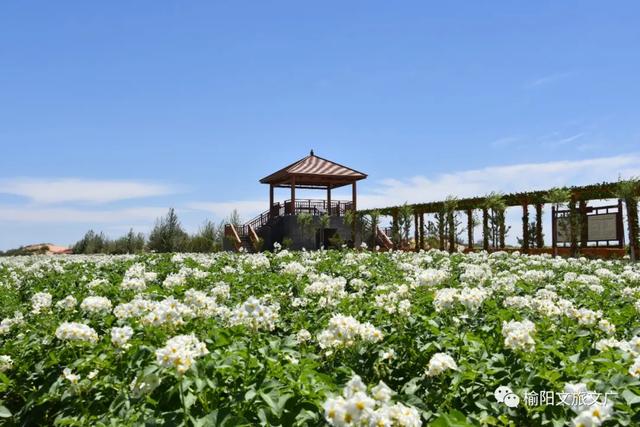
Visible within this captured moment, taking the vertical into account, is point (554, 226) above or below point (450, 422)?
above

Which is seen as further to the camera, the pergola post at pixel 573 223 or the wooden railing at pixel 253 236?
the wooden railing at pixel 253 236

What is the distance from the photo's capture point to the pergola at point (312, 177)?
32188 mm

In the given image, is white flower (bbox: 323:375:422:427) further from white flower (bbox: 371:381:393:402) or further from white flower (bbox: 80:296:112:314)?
white flower (bbox: 80:296:112:314)

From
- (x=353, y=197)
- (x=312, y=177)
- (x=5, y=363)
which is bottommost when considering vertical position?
(x=5, y=363)

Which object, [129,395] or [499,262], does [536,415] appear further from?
[499,262]

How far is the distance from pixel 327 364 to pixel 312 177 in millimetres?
28835

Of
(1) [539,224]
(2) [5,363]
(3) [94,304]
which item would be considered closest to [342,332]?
(3) [94,304]

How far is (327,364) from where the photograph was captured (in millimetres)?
3686

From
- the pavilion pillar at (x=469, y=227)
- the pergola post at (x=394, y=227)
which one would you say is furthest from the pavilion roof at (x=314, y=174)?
the pavilion pillar at (x=469, y=227)

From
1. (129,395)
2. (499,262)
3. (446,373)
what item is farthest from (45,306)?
(499,262)

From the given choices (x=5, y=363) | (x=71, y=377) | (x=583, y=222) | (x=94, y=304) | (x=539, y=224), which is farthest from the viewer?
(x=539, y=224)

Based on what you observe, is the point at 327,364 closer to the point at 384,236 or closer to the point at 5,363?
the point at 5,363

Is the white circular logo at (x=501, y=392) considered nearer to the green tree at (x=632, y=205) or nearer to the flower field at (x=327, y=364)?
the flower field at (x=327, y=364)

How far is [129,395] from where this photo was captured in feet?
10.0
